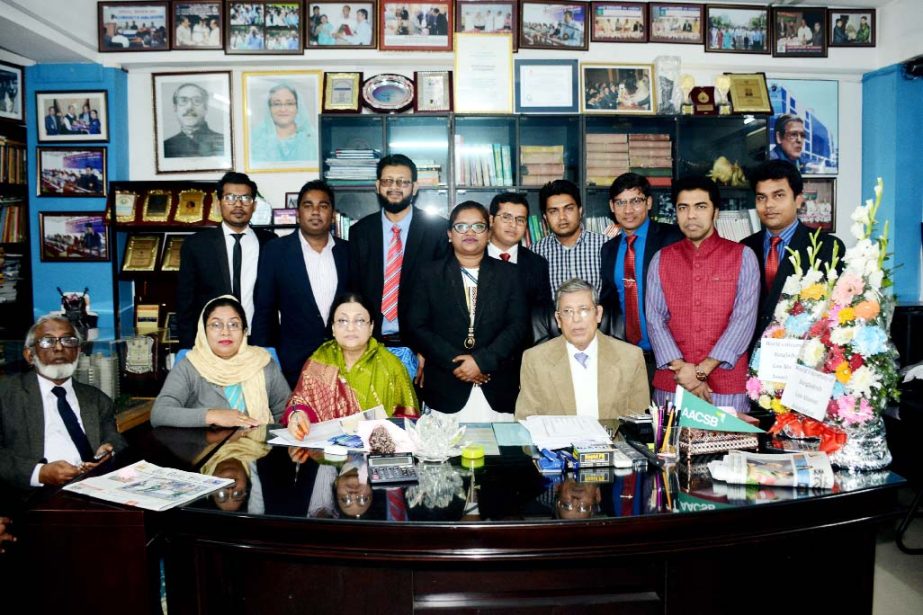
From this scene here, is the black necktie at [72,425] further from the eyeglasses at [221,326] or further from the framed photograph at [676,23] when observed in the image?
the framed photograph at [676,23]

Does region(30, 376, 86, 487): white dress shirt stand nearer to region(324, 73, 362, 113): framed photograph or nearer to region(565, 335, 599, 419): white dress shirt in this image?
region(565, 335, 599, 419): white dress shirt

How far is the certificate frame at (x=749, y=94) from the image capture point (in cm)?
437

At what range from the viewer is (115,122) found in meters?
4.65

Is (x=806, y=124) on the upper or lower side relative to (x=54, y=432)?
upper

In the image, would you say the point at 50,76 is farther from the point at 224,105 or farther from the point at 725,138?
the point at 725,138

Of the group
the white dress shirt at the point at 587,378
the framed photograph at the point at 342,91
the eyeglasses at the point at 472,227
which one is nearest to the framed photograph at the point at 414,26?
the framed photograph at the point at 342,91

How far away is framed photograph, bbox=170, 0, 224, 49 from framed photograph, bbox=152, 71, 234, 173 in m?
0.21

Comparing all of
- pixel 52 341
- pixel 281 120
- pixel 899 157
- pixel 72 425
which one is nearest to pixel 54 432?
pixel 72 425

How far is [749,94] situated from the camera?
4434 mm

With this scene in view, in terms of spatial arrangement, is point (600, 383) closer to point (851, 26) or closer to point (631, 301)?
point (631, 301)

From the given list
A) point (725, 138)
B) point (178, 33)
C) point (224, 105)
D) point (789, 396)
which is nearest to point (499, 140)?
point (725, 138)

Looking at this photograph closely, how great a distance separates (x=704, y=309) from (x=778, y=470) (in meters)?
1.27

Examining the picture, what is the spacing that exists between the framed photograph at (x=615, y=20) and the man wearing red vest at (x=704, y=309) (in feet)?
7.93

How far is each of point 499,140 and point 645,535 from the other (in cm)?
358
